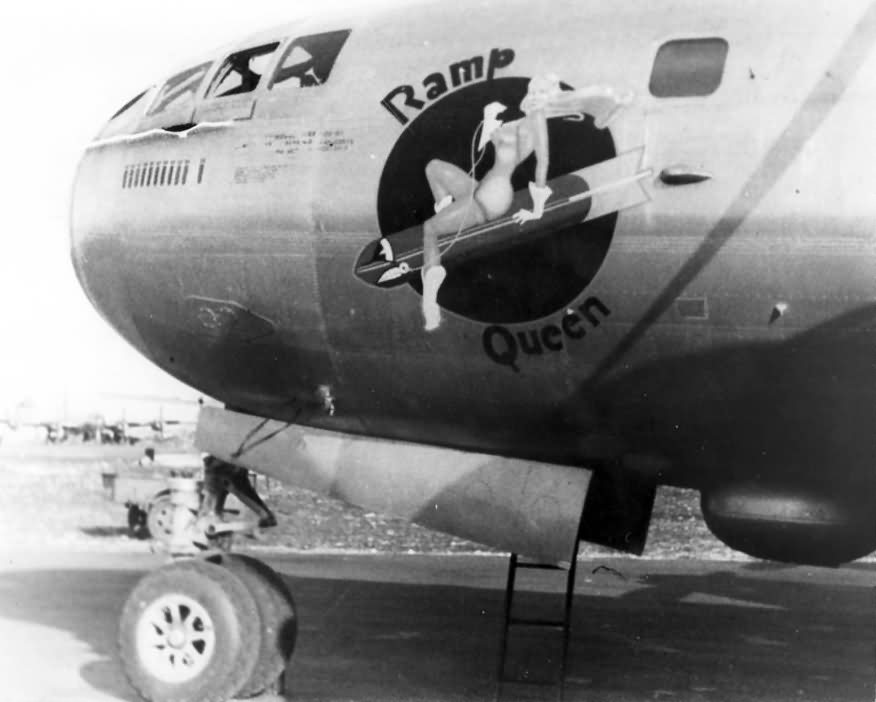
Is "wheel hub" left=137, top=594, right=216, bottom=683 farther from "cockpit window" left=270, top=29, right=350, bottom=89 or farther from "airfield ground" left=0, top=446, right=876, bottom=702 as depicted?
"cockpit window" left=270, top=29, right=350, bottom=89

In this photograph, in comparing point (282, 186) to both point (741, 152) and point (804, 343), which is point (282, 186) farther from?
point (804, 343)

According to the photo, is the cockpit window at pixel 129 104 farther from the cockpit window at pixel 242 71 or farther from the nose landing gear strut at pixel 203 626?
the nose landing gear strut at pixel 203 626

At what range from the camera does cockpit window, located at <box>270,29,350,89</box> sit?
8.18 metres

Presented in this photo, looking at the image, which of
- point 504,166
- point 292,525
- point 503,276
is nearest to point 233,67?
point 504,166

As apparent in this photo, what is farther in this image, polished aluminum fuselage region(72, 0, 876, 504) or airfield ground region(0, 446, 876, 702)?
airfield ground region(0, 446, 876, 702)

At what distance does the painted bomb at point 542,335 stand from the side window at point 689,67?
1.33m

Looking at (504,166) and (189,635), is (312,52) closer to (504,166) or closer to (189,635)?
(504,166)

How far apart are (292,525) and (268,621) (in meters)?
13.5

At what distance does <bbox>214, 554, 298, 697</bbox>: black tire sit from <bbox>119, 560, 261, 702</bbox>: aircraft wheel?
10 cm

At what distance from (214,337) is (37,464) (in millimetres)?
20350

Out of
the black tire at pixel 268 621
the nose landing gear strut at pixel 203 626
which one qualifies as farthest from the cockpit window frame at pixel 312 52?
the black tire at pixel 268 621

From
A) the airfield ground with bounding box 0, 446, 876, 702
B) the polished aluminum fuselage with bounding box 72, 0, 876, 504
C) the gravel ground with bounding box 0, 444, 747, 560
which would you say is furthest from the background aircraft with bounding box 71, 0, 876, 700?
the gravel ground with bounding box 0, 444, 747, 560

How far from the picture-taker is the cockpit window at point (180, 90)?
8938 millimetres

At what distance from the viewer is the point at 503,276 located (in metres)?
7.39
